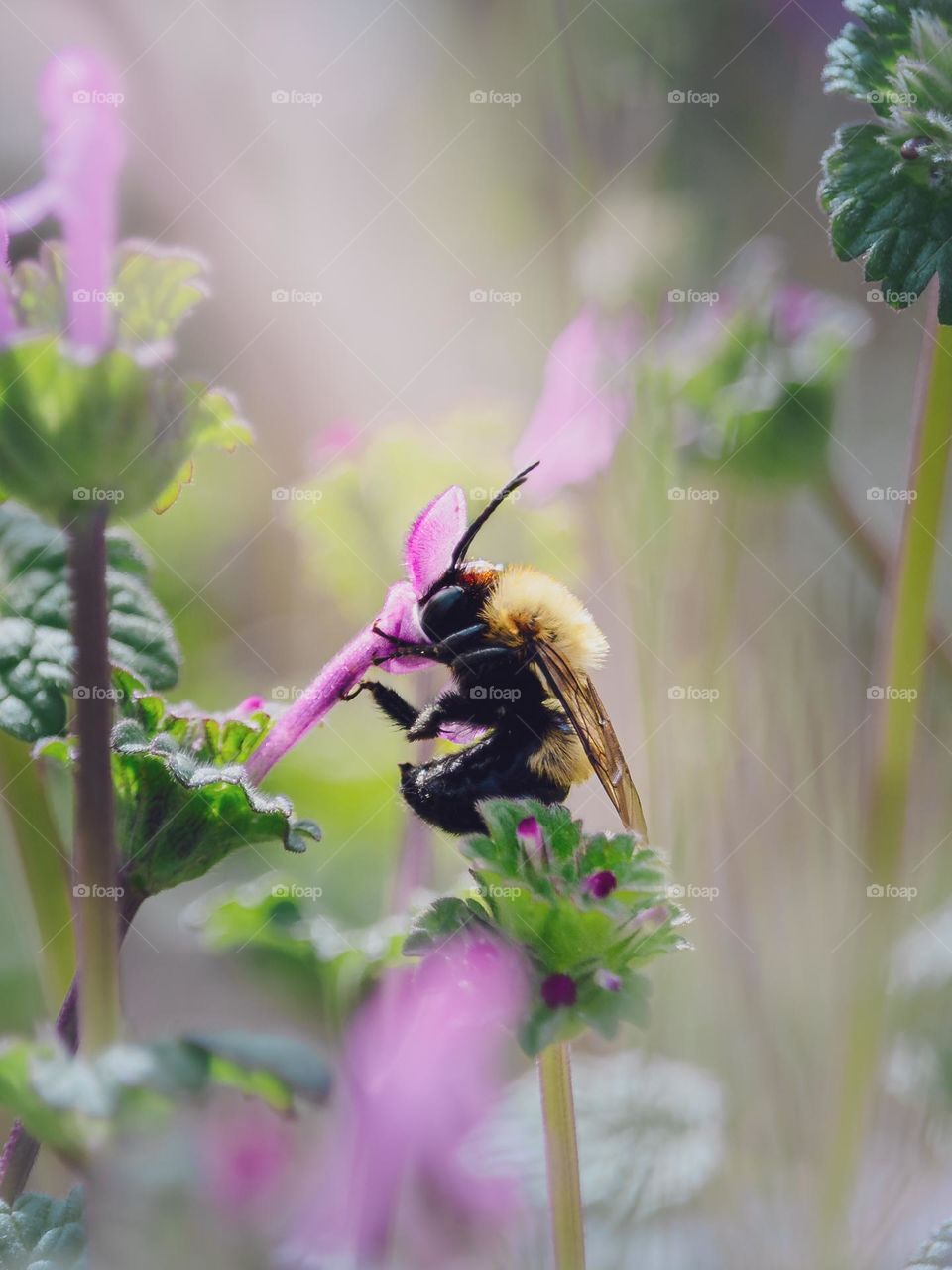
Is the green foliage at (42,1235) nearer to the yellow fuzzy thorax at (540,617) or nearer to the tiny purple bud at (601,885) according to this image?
the tiny purple bud at (601,885)

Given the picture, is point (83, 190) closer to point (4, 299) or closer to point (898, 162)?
point (4, 299)

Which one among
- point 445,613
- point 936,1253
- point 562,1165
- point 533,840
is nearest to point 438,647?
point 445,613

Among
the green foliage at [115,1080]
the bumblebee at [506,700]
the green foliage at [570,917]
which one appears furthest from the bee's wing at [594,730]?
the green foliage at [115,1080]

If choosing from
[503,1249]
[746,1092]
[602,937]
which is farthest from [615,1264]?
[602,937]

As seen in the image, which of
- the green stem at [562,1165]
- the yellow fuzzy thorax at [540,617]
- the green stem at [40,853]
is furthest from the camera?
the yellow fuzzy thorax at [540,617]

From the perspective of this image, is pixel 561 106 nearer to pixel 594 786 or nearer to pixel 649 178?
pixel 649 178

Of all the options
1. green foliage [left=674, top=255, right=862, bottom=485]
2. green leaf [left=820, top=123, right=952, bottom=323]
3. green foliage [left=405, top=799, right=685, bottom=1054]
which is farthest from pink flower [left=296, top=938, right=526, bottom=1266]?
green foliage [left=674, top=255, right=862, bottom=485]
